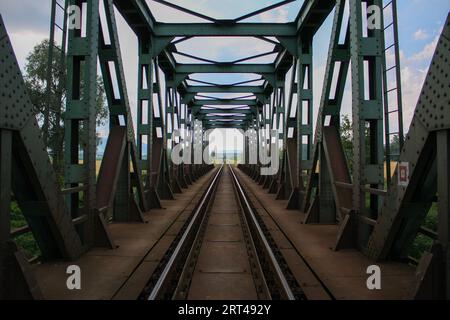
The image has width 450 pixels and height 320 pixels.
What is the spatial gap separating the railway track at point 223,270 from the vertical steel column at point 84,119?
5.68 feet

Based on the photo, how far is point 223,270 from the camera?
224 inches

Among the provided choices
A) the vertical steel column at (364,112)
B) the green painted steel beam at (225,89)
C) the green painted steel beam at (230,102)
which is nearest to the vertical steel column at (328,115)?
the vertical steel column at (364,112)

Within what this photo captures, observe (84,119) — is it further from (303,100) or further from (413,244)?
(413,244)

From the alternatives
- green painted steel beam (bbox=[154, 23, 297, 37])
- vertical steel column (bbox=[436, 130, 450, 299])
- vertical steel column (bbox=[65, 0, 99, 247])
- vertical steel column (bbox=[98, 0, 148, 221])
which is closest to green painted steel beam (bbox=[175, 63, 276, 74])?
green painted steel beam (bbox=[154, 23, 297, 37])

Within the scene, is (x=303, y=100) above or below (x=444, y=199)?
above

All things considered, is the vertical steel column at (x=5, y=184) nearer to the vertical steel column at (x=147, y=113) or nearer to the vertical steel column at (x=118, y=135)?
the vertical steel column at (x=118, y=135)

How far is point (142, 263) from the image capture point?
19.2 ft

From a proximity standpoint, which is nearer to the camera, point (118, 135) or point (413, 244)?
point (118, 135)

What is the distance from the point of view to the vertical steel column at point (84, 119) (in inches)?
257

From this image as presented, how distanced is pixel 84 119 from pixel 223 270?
351 cm

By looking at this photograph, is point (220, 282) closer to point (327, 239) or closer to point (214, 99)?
point (327, 239)

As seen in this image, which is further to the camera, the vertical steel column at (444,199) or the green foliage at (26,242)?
the green foliage at (26,242)

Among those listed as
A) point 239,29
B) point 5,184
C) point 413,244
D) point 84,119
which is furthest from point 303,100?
point 5,184

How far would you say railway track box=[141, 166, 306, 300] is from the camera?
4.57 metres
